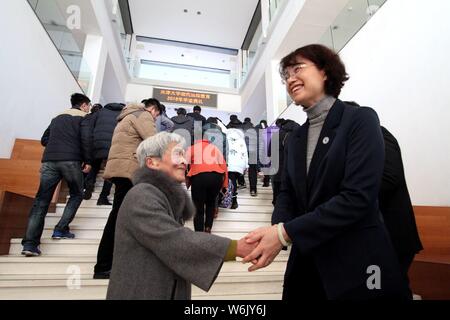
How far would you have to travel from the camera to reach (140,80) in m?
11.5

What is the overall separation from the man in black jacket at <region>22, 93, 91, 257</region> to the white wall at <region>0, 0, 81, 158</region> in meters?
1.39

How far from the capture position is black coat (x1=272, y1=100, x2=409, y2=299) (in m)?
0.81

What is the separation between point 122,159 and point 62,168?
82 centimetres

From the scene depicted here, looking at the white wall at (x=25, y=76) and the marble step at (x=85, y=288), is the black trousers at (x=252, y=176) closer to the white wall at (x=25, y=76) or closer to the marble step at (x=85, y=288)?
the marble step at (x=85, y=288)

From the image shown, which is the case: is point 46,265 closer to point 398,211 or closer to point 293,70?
point 293,70

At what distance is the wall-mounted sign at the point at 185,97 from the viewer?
37.0ft

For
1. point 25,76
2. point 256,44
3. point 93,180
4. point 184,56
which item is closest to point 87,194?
point 93,180

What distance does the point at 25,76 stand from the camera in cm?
429

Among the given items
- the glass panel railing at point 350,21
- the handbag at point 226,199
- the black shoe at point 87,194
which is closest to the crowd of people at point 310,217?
the handbag at point 226,199

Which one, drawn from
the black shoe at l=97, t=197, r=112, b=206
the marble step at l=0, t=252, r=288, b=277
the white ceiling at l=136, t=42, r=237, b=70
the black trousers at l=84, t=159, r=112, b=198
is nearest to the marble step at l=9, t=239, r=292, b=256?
the marble step at l=0, t=252, r=288, b=277

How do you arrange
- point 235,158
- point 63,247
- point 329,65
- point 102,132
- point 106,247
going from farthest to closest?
point 235,158 < point 102,132 < point 63,247 < point 106,247 < point 329,65

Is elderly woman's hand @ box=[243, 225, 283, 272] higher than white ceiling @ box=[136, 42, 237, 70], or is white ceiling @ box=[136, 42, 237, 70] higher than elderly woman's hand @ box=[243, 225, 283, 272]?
white ceiling @ box=[136, 42, 237, 70]

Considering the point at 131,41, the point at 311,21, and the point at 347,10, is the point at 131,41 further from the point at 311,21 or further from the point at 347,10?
the point at 347,10

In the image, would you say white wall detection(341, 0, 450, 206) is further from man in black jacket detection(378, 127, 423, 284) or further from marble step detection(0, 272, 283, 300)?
man in black jacket detection(378, 127, 423, 284)
